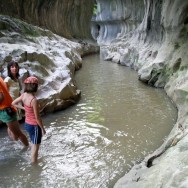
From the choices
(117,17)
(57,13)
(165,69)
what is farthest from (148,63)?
(117,17)

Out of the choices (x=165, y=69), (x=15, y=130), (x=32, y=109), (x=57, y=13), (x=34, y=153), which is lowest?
(x=34, y=153)

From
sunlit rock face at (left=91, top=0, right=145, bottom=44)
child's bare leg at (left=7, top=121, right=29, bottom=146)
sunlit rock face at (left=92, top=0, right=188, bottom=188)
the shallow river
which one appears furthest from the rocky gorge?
sunlit rock face at (left=91, top=0, right=145, bottom=44)

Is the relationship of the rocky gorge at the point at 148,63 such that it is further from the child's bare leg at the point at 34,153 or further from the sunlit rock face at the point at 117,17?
the sunlit rock face at the point at 117,17

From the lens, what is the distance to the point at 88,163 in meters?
4.70

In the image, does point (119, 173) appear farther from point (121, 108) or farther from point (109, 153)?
point (121, 108)

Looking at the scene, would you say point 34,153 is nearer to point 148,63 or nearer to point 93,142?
point 93,142

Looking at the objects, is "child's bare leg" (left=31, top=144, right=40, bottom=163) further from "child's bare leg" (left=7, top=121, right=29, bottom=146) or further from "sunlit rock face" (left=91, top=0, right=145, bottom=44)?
"sunlit rock face" (left=91, top=0, right=145, bottom=44)

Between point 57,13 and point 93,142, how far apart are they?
2259 centimetres

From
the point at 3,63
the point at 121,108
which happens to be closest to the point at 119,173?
the point at 121,108

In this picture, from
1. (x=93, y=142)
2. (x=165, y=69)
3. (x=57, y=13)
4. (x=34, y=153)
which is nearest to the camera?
(x=34, y=153)

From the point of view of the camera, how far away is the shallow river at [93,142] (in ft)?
14.1

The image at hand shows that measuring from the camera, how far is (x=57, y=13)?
2634cm

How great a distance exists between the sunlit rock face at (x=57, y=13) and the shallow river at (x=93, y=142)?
→ 12122 mm

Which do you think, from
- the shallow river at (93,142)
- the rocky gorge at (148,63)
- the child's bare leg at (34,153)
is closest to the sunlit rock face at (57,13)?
the rocky gorge at (148,63)
